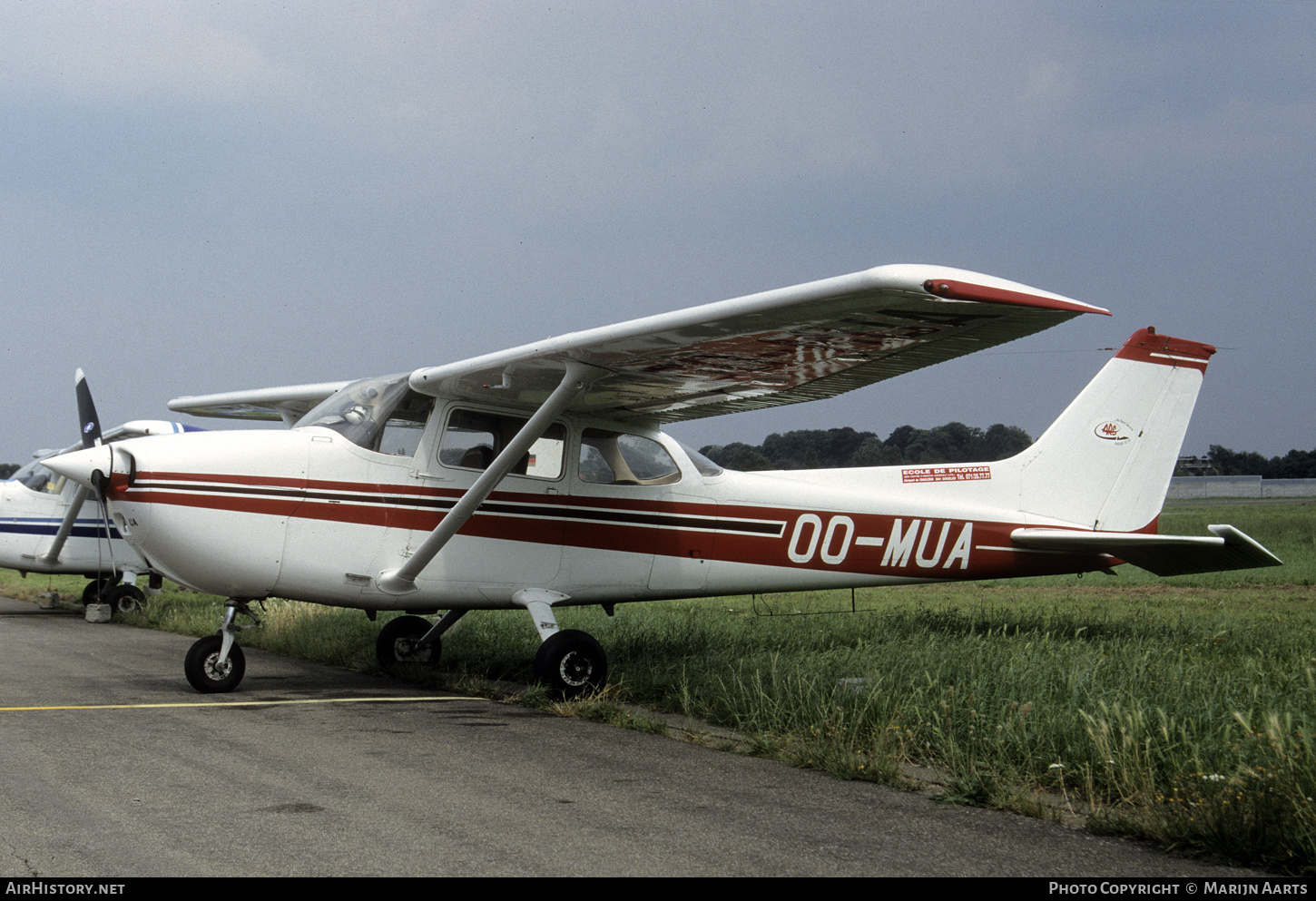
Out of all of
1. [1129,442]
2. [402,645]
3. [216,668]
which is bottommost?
[402,645]

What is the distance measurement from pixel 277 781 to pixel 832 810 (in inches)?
98.7

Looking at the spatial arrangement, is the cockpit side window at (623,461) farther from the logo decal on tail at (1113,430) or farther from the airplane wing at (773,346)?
the logo decal on tail at (1113,430)

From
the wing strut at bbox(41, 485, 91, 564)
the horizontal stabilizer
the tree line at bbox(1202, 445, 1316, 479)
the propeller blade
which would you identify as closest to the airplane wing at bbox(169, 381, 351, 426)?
the propeller blade

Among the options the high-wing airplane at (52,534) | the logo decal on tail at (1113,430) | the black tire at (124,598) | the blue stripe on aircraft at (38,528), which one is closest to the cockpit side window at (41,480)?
the high-wing airplane at (52,534)

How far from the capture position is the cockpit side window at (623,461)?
841 centimetres

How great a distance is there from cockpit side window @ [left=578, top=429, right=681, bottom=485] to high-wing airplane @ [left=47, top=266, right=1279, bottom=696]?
0.02 m

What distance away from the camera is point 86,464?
6977 millimetres

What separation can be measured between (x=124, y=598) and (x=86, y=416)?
3.57m

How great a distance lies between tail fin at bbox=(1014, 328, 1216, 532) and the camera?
33.3 ft

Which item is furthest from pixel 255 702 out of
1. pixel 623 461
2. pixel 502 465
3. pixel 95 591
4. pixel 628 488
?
pixel 95 591

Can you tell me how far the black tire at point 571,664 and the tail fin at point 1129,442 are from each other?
5.06m

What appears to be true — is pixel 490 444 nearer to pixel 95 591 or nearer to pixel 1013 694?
pixel 1013 694

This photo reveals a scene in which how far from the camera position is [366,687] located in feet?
26.7
